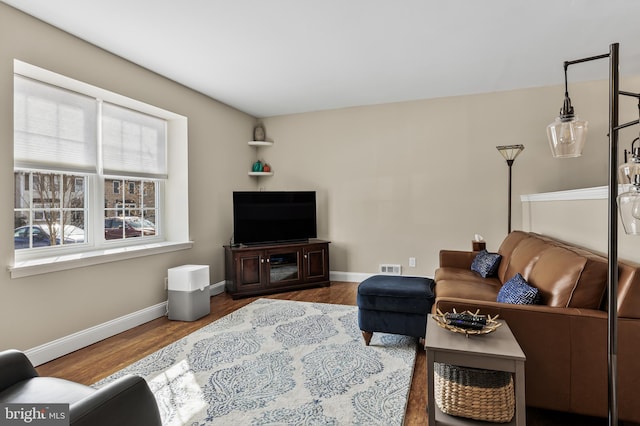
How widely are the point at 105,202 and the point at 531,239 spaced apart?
13.1 ft

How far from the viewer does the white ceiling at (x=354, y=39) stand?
8.11ft

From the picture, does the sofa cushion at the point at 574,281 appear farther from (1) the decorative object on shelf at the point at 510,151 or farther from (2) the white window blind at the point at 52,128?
(2) the white window blind at the point at 52,128

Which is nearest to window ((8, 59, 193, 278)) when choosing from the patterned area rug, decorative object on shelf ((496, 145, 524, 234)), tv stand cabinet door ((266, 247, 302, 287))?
tv stand cabinet door ((266, 247, 302, 287))

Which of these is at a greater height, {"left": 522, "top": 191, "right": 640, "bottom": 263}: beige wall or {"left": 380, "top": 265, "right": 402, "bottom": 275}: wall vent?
{"left": 522, "top": 191, "right": 640, "bottom": 263}: beige wall

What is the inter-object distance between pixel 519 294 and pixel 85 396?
212 cm

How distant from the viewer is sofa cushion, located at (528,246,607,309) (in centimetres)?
170

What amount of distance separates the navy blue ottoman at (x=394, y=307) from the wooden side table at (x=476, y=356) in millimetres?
883

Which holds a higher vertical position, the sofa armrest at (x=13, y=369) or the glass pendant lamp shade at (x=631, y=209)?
the glass pendant lamp shade at (x=631, y=209)

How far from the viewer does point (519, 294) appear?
6.27ft

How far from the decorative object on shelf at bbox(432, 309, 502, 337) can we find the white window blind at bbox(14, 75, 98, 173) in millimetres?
3210

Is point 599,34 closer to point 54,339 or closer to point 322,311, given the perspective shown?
point 322,311

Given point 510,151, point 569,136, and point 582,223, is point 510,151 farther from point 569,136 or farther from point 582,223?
point 569,136

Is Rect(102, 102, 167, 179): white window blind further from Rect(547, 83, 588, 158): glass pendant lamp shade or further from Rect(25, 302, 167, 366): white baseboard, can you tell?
Rect(547, 83, 588, 158): glass pendant lamp shade

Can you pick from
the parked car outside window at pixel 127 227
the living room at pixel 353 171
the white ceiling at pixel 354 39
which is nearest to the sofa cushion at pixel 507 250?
the living room at pixel 353 171
